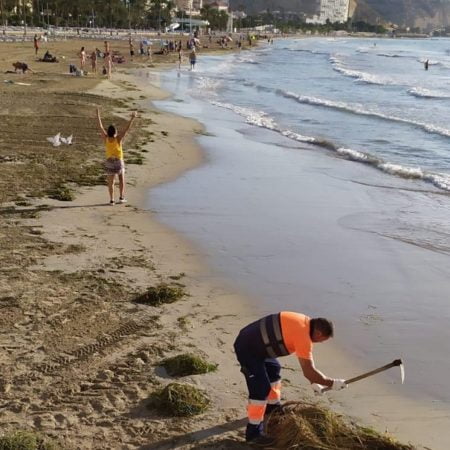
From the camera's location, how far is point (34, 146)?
16.8 m

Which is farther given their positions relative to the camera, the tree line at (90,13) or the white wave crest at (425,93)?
the tree line at (90,13)

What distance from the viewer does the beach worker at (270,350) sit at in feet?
17.3

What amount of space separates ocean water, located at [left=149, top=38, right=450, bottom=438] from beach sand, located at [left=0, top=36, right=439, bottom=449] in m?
0.66

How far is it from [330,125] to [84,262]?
63.5 ft

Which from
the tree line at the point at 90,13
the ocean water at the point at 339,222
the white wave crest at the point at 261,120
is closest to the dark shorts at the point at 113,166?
the ocean water at the point at 339,222

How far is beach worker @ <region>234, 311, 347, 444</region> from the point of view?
17.3 ft

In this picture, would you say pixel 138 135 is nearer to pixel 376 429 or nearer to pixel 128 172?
pixel 128 172

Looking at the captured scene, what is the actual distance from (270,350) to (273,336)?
14cm

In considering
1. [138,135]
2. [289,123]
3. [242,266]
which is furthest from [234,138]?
[242,266]

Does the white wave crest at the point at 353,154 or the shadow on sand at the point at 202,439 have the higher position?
the white wave crest at the point at 353,154

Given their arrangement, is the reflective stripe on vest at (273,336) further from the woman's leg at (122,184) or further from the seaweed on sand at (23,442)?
the woman's leg at (122,184)

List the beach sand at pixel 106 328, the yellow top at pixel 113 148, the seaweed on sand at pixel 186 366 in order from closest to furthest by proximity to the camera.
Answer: the beach sand at pixel 106 328
the seaweed on sand at pixel 186 366
the yellow top at pixel 113 148

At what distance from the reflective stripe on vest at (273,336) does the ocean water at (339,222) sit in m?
1.98

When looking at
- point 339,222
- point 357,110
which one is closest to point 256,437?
point 339,222
